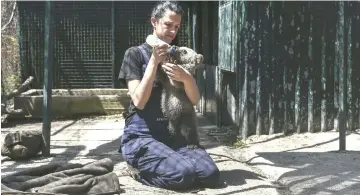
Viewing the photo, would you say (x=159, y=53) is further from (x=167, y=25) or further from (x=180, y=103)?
(x=180, y=103)

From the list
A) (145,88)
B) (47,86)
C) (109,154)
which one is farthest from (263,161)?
(47,86)

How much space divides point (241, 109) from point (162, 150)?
260 cm

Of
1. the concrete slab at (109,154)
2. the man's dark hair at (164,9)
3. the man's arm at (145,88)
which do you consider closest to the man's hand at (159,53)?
the man's arm at (145,88)

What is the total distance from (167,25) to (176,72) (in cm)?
36

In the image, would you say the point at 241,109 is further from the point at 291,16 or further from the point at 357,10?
the point at 357,10

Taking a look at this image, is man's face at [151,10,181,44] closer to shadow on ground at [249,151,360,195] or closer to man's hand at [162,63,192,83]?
man's hand at [162,63,192,83]

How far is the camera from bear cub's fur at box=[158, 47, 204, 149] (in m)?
3.85

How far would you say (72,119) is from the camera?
922 centimetres

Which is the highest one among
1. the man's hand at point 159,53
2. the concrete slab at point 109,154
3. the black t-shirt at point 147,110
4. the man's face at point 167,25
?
the man's face at point 167,25

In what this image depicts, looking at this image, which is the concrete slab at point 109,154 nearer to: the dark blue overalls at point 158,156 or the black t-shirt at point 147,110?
the dark blue overalls at point 158,156

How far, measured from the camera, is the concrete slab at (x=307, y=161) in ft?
13.1

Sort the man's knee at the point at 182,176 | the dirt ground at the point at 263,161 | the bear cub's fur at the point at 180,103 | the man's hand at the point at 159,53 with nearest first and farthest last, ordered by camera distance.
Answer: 1. the man's hand at the point at 159,53
2. the man's knee at the point at 182,176
3. the bear cub's fur at the point at 180,103
4. the dirt ground at the point at 263,161

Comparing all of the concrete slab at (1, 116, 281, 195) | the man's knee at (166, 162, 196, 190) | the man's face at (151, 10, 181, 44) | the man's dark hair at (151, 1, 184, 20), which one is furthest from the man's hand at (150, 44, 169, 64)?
the concrete slab at (1, 116, 281, 195)

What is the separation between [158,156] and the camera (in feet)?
12.6
